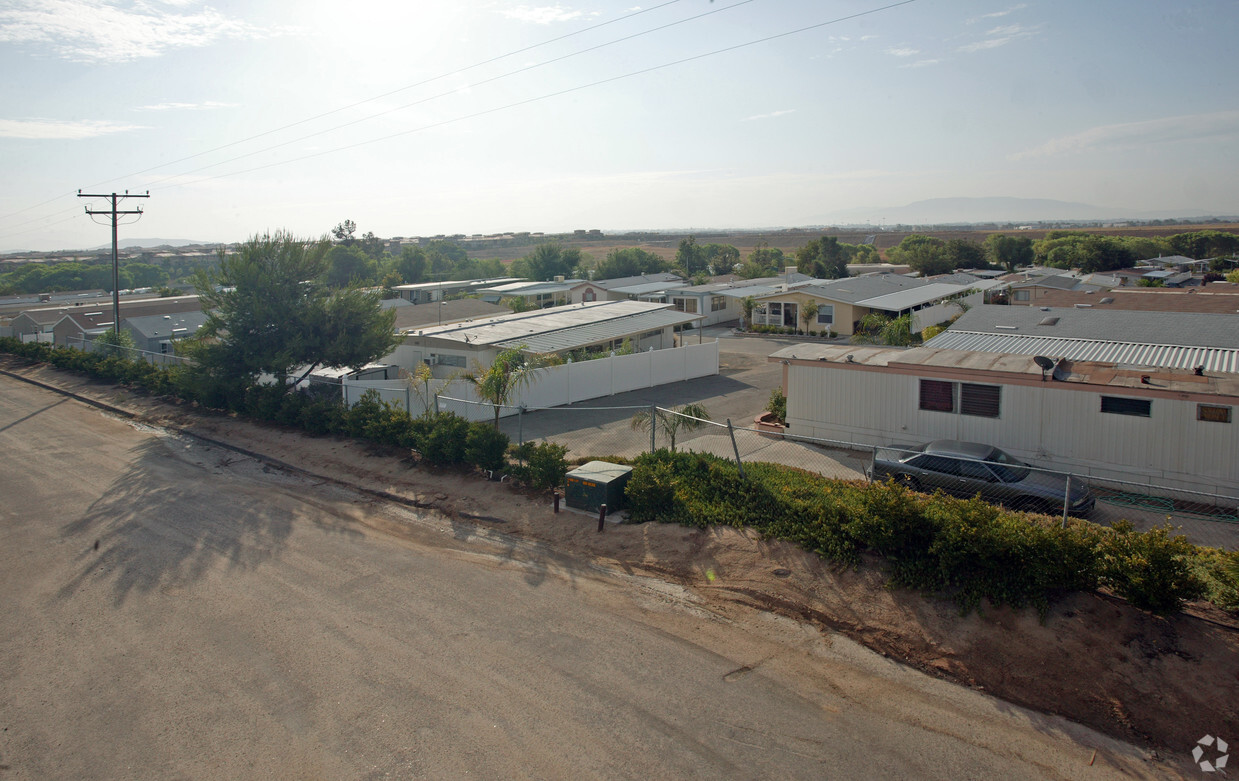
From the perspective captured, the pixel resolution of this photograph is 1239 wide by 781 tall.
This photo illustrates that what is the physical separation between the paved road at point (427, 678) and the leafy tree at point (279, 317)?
393 inches

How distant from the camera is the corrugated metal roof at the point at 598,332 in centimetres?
2794

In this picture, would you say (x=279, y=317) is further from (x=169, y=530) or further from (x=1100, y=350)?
(x=1100, y=350)

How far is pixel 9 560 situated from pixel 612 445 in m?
12.8

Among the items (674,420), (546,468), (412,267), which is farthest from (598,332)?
(412,267)

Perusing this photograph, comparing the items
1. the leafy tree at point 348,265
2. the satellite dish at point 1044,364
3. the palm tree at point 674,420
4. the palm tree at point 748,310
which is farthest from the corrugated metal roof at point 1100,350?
the leafy tree at point 348,265

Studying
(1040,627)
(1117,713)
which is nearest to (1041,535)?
(1040,627)

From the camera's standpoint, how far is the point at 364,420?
752 inches

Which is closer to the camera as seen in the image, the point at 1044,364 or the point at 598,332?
the point at 1044,364

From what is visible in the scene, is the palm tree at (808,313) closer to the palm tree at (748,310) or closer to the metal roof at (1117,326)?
the palm tree at (748,310)

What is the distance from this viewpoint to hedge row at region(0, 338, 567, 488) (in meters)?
15.7

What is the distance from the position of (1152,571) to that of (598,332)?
2429cm

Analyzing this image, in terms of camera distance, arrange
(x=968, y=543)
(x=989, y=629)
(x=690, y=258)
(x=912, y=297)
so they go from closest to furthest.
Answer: (x=989, y=629), (x=968, y=543), (x=912, y=297), (x=690, y=258)

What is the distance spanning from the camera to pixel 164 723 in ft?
25.2

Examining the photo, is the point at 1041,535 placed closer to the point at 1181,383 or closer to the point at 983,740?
the point at 983,740
